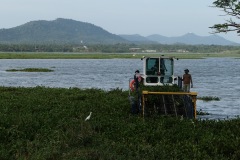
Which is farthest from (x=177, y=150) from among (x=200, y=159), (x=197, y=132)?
(x=197, y=132)

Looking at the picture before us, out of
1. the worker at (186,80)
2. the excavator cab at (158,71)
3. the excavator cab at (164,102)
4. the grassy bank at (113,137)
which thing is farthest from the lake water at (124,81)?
the grassy bank at (113,137)

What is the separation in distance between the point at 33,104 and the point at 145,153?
13618 millimetres

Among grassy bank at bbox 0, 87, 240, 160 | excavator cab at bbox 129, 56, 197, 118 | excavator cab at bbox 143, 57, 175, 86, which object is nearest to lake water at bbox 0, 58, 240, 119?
excavator cab at bbox 143, 57, 175, 86

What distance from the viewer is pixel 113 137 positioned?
1669 cm

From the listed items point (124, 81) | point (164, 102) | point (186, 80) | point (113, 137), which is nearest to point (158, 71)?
point (186, 80)

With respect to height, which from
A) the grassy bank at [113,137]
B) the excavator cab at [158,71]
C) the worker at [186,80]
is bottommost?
the grassy bank at [113,137]

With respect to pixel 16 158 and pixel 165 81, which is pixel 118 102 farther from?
pixel 16 158

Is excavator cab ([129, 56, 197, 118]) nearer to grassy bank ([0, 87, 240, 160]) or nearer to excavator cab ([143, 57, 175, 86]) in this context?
grassy bank ([0, 87, 240, 160])

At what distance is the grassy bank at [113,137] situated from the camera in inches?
533

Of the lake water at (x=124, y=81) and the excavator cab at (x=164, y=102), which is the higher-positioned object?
the excavator cab at (x=164, y=102)

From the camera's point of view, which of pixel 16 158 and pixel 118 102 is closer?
pixel 16 158

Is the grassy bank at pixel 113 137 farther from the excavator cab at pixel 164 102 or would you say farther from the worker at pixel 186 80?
the worker at pixel 186 80

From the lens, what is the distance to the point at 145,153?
44.7ft

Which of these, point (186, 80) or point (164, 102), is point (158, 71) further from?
point (164, 102)
